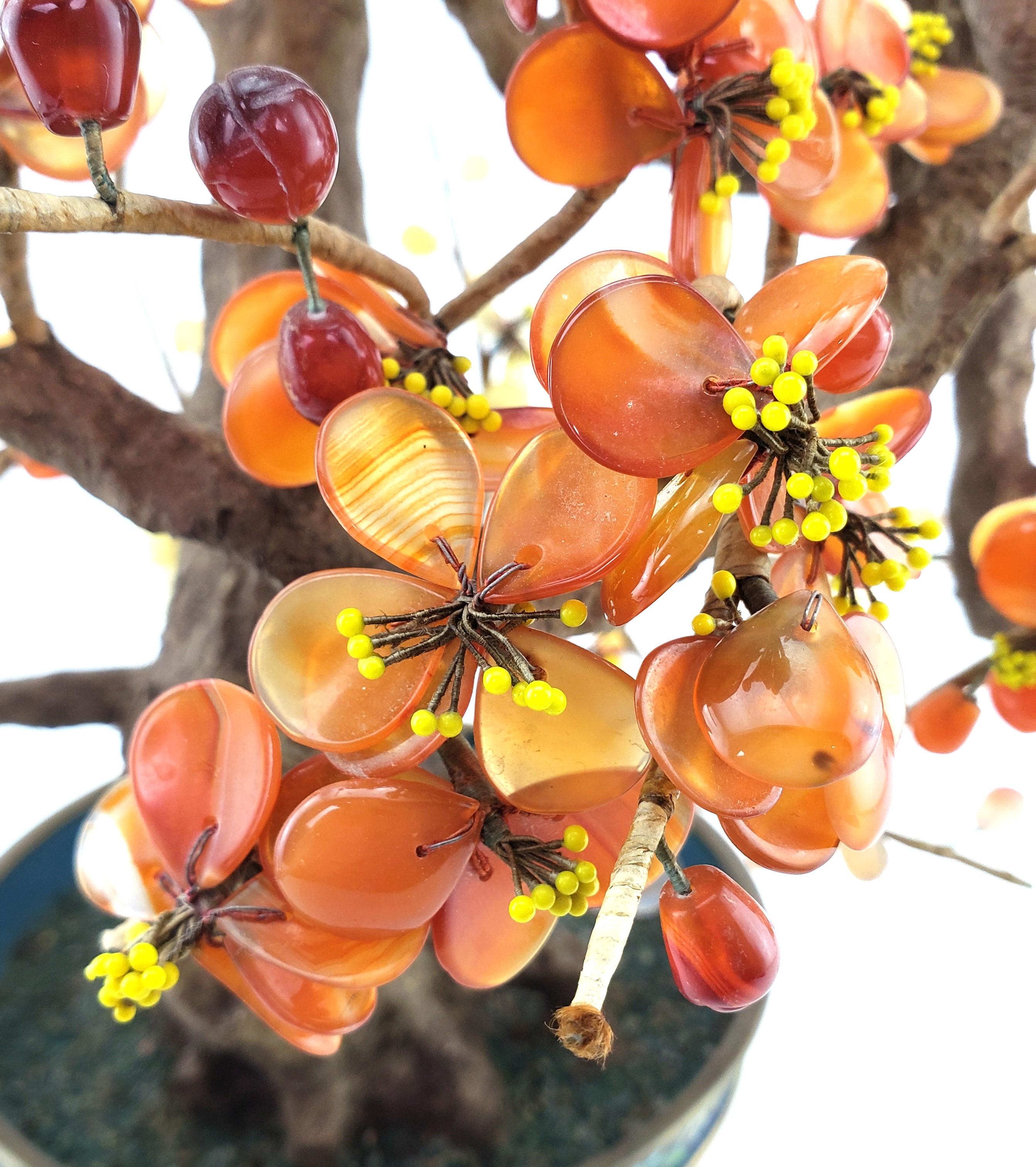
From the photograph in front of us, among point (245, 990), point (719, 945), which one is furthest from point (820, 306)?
point (245, 990)

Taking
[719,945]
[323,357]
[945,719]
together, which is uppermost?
[323,357]

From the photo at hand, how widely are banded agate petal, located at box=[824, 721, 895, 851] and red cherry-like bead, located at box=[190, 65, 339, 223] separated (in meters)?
0.20

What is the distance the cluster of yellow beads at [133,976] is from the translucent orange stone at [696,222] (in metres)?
0.26

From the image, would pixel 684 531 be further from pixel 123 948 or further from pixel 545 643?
pixel 123 948

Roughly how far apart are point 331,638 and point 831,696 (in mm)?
127

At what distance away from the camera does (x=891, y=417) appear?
0.30 m

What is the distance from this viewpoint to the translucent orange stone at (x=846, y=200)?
0.35 m

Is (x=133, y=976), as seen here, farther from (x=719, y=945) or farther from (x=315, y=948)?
(x=719, y=945)

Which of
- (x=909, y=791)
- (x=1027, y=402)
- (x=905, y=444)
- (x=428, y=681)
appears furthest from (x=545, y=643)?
(x=909, y=791)

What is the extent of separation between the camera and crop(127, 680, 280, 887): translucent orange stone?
0.94 ft

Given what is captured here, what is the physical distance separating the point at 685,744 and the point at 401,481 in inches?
3.9

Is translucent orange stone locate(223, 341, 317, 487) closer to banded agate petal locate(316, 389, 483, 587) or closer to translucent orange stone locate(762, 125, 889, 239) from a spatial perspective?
banded agate petal locate(316, 389, 483, 587)

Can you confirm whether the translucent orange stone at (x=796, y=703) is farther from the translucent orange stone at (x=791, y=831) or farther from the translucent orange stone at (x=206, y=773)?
the translucent orange stone at (x=206, y=773)

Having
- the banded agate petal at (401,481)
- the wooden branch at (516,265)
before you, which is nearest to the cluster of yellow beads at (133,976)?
the banded agate petal at (401,481)
